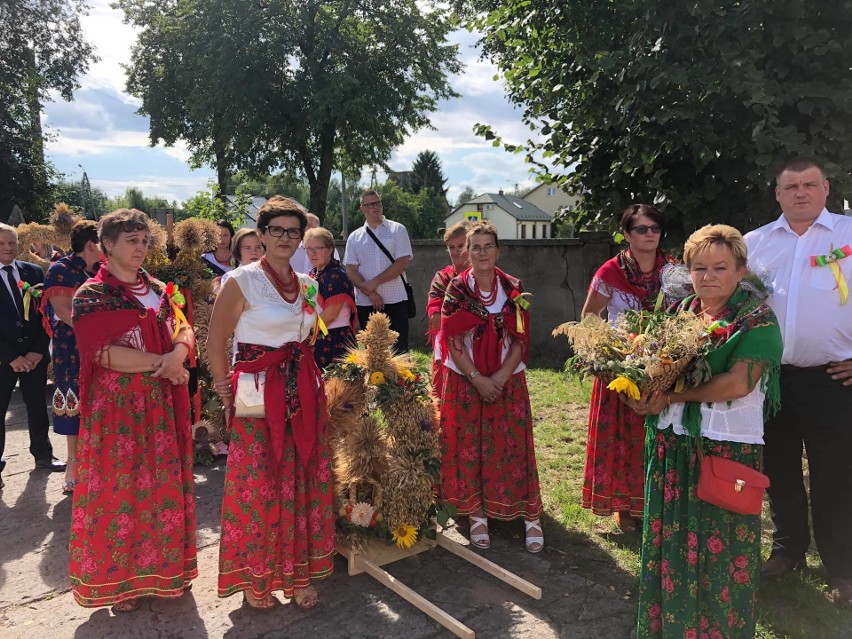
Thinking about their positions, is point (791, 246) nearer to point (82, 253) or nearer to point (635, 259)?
point (635, 259)

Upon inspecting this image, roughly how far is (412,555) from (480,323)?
1570 millimetres

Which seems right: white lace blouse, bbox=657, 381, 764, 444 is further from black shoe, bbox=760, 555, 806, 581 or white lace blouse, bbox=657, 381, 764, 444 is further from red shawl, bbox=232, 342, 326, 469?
red shawl, bbox=232, 342, 326, 469

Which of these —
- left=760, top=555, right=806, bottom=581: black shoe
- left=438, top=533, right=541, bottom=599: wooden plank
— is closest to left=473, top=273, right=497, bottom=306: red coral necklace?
left=438, top=533, right=541, bottom=599: wooden plank

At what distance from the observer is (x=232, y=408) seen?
3209 mm

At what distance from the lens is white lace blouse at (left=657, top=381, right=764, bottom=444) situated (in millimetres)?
2539

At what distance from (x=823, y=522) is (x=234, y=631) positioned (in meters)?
3.27

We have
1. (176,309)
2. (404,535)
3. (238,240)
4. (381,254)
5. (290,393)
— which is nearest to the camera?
(290,393)

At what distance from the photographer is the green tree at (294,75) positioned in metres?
20.2

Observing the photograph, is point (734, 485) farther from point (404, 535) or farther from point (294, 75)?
point (294, 75)

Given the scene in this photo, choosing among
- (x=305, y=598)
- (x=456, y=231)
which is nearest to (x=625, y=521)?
(x=305, y=598)

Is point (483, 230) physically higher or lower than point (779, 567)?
higher

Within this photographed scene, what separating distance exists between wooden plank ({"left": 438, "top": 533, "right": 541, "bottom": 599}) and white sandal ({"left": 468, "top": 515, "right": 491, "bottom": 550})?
0.16 m

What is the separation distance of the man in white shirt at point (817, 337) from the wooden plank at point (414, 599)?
2.07 m

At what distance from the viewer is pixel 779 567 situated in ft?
11.6
